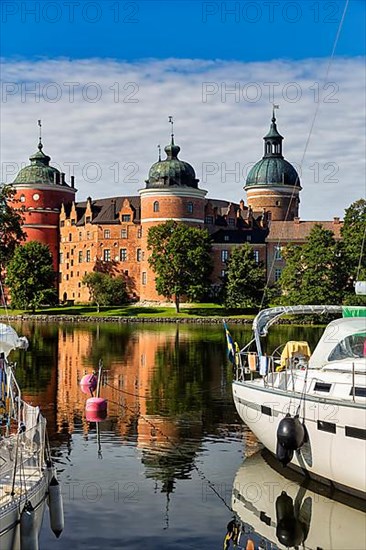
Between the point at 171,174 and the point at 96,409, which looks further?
the point at 171,174

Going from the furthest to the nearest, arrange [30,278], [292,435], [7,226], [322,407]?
1. [30,278]
2. [7,226]
3. [292,435]
4. [322,407]

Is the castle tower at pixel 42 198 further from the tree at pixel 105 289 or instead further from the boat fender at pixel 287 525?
the boat fender at pixel 287 525

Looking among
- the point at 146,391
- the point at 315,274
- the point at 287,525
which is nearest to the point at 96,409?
the point at 146,391

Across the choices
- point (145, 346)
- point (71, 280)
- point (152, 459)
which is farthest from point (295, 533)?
point (71, 280)

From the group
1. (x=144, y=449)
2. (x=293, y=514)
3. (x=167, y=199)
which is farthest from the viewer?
(x=167, y=199)

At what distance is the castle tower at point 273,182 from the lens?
437ft

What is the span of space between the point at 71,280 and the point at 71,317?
31.7m

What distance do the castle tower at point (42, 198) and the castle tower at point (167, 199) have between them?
1718cm

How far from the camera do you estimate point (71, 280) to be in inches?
4943

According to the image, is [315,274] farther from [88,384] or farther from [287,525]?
[287,525]

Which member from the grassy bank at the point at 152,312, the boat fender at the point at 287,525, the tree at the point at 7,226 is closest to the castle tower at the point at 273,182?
the grassy bank at the point at 152,312

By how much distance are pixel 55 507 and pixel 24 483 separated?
116cm

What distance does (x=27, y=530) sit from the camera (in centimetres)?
1369

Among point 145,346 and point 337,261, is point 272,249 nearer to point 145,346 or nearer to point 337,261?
point 337,261
